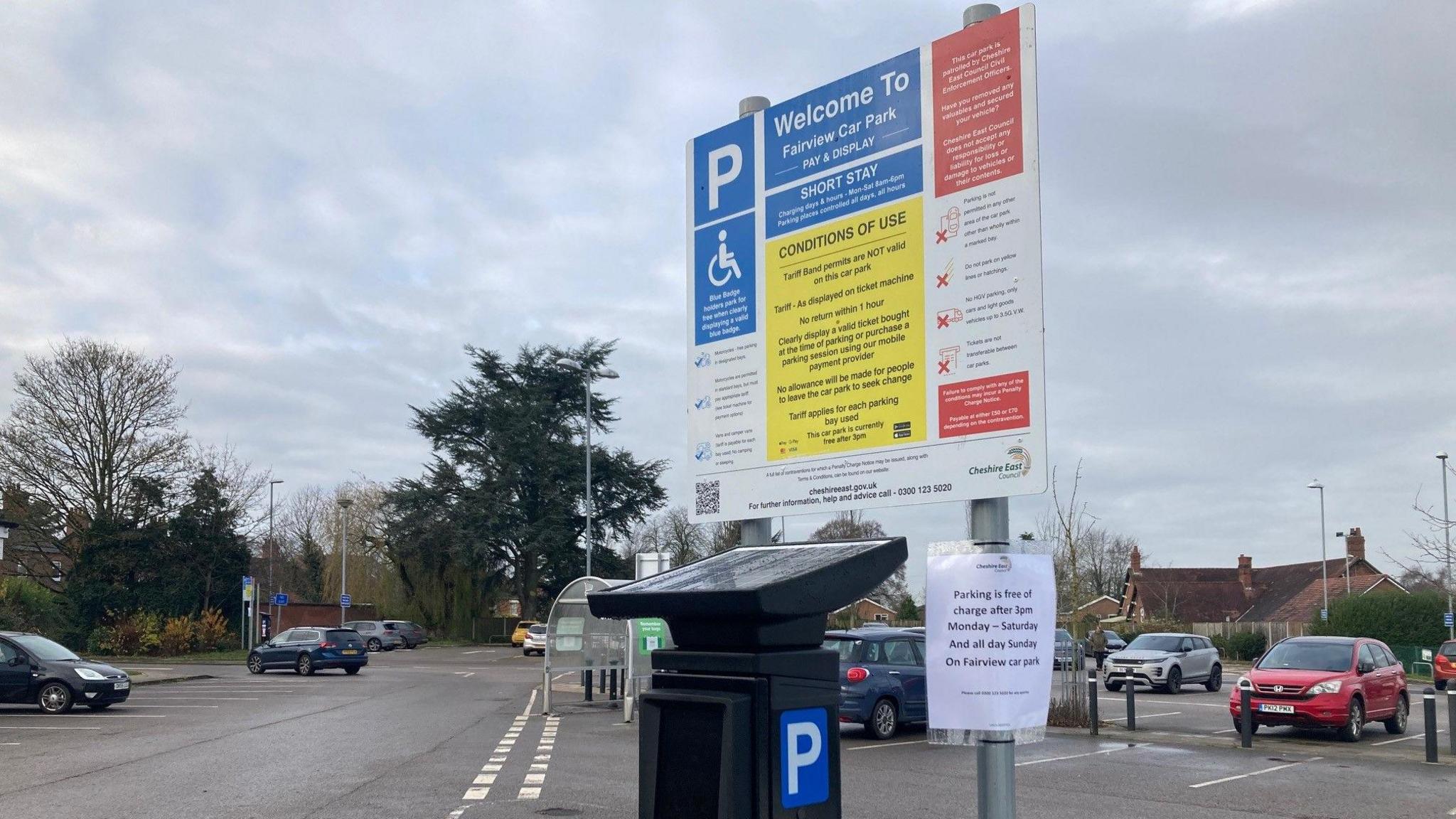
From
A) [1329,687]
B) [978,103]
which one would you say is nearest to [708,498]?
[978,103]

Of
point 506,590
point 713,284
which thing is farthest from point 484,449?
point 713,284

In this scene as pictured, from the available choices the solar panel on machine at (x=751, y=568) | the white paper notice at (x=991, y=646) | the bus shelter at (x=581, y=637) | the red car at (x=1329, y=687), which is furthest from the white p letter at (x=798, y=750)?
the bus shelter at (x=581, y=637)

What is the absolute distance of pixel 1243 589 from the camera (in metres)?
85.6

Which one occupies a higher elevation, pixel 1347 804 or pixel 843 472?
pixel 843 472

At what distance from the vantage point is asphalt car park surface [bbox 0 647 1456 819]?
1124 cm

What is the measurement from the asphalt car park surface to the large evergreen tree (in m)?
34.1

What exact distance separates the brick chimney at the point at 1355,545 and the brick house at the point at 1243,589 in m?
0.04

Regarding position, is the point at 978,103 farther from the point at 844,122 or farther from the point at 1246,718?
the point at 1246,718

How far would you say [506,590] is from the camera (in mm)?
61312

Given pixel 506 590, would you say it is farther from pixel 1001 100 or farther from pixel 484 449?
pixel 1001 100

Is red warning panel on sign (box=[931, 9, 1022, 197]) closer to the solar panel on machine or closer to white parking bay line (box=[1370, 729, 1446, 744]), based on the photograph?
the solar panel on machine

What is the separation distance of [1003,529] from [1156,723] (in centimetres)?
1886

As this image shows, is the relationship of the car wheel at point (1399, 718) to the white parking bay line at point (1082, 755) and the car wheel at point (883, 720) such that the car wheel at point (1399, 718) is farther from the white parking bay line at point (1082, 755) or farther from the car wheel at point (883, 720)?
the car wheel at point (883, 720)

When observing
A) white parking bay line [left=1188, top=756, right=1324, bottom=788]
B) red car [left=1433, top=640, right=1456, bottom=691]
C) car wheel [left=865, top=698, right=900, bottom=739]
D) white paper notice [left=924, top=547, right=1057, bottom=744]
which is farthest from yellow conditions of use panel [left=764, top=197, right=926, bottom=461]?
red car [left=1433, top=640, right=1456, bottom=691]
